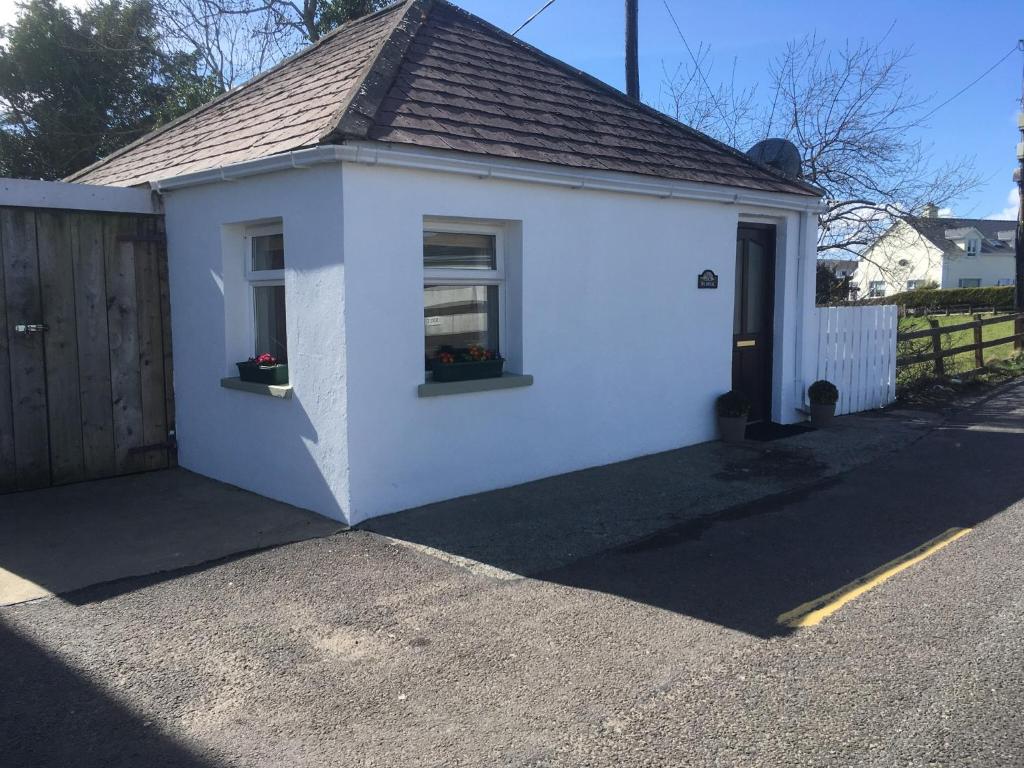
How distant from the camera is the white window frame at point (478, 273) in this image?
22.5ft

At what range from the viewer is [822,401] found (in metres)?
10.2

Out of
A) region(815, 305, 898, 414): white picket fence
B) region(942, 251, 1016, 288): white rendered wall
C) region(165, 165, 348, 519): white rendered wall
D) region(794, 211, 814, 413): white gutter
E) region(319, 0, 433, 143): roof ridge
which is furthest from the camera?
region(942, 251, 1016, 288): white rendered wall

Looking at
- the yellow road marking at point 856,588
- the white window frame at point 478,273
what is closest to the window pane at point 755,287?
the white window frame at point 478,273

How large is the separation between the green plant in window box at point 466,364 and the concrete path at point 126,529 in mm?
1575

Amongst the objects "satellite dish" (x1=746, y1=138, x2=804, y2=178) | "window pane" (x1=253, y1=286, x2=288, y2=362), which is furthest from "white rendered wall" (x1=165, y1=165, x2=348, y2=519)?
"satellite dish" (x1=746, y1=138, x2=804, y2=178)

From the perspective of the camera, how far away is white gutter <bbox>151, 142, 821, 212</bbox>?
19.6 feet

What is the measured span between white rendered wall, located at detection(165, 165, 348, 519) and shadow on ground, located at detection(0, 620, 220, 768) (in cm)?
260

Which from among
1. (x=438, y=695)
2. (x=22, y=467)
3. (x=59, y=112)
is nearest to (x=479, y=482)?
(x=438, y=695)

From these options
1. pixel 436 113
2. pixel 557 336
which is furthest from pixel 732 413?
pixel 436 113

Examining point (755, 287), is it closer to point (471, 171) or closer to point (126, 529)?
point (471, 171)

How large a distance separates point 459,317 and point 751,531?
3108mm

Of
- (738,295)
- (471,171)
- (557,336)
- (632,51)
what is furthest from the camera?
(632,51)

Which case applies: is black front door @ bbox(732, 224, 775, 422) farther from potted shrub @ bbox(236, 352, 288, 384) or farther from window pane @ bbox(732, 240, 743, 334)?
potted shrub @ bbox(236, 352, 288, 384)

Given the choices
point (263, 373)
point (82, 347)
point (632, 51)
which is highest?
point (632, 51)
